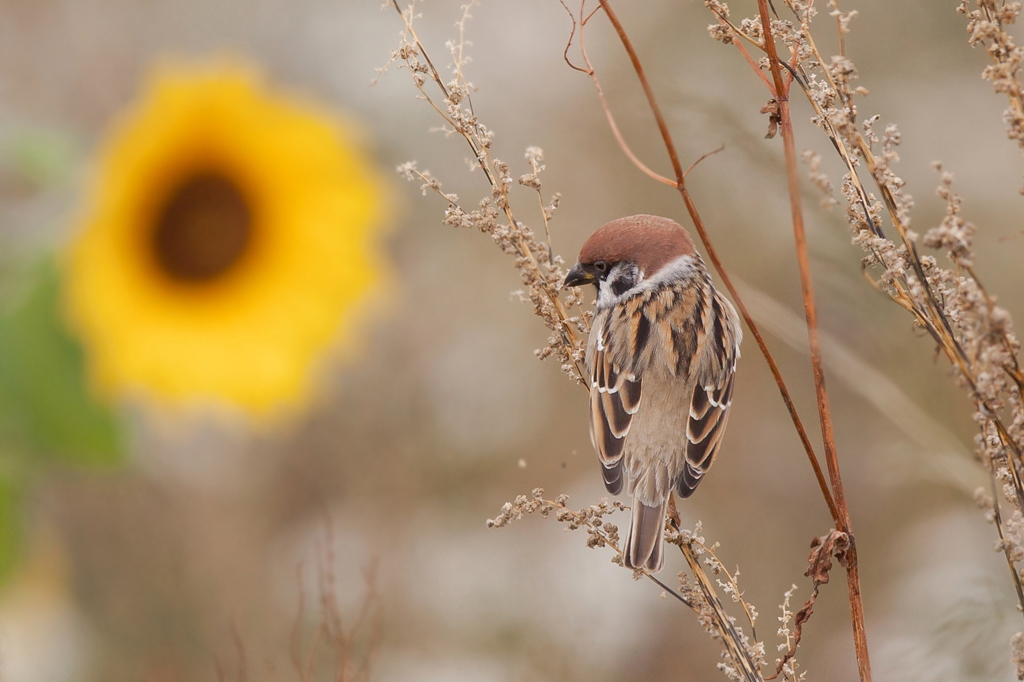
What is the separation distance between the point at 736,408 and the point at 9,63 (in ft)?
9.28

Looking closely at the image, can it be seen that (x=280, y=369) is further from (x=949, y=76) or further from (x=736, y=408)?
(x=949, y=76)

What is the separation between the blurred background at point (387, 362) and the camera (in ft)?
5.63

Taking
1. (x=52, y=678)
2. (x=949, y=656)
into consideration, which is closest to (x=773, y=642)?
(x=949, y=656)

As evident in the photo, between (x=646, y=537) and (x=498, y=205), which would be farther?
(x=646, y=537)

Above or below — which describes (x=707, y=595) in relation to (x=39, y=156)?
below

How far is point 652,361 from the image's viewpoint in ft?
6.98

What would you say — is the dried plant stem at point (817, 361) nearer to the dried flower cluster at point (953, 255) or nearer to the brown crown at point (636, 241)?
the dried flower cluster at point (953, 255)

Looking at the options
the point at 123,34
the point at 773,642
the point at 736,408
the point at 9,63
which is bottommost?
the point at 773,642

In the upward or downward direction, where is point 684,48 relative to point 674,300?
upward

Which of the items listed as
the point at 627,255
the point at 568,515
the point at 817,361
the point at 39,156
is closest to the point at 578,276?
the point at 627,255

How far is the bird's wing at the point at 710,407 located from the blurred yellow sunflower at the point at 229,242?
0.76m

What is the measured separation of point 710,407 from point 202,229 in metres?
1.17

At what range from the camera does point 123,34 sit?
3180 millimetres

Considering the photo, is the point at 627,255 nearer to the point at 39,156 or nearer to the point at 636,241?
the point at 636,241
